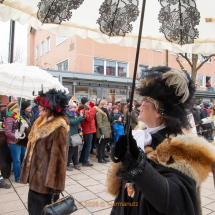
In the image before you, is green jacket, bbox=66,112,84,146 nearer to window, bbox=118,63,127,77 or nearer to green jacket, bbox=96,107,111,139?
green jacket, bbox=96,107,111,139

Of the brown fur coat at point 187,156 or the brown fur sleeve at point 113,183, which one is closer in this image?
the brown fur coat at point 187,156

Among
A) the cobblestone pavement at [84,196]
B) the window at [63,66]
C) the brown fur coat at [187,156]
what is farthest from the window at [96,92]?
the brown fur coat at [187,156]

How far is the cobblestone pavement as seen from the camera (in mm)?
3475

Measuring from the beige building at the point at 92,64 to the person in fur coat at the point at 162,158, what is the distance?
9425 millimetres

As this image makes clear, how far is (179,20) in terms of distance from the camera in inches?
75.1

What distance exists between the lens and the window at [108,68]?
1557 cm

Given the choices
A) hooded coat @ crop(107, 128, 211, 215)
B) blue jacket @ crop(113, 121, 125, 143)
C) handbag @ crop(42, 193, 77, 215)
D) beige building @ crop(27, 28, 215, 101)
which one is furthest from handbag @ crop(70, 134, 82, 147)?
beige building @ crop(27, 28, 215, 101)

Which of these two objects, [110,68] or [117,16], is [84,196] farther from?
[110,68]

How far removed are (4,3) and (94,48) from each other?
14.1 metres

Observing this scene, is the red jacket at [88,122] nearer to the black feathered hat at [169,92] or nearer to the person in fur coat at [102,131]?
the person in fur coat at [102,131]

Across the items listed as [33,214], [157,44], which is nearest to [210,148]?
[157,44]

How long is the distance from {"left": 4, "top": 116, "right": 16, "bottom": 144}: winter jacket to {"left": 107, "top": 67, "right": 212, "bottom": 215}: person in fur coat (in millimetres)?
3881

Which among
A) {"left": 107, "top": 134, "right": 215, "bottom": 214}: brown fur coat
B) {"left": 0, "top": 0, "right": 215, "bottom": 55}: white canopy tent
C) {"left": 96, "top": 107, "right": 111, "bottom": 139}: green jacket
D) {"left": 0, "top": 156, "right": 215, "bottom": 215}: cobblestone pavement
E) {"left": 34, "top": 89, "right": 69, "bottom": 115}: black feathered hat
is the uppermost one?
{"left": 0, "top": 0, "right": 215, "bottom": 55}: white canopy tent

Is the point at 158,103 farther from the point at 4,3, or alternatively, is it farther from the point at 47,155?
the point at 47,155
